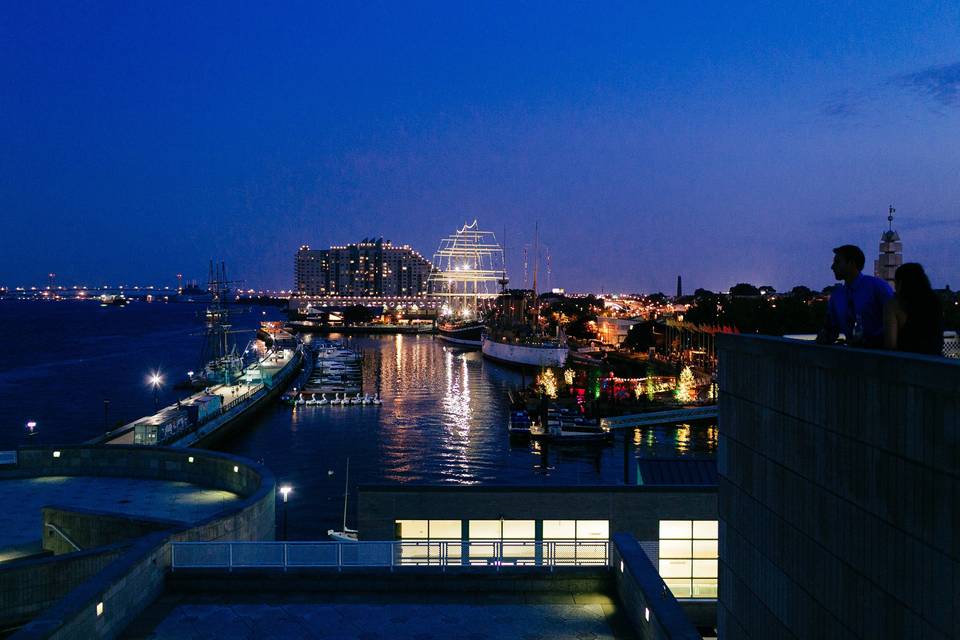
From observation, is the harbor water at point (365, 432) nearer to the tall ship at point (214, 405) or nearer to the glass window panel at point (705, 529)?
the tall ship at point (214, 405)

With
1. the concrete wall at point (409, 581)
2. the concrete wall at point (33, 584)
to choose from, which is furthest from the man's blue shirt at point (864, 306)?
the concrete wall at point (33, 584)

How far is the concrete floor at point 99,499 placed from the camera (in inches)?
586

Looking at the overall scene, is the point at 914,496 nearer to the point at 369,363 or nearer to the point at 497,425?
the point at 497,425

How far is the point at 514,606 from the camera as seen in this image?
9.23 meters

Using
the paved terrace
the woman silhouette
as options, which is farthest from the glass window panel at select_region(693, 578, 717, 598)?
the woman silhouette

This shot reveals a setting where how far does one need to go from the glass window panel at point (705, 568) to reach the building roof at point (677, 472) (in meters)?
1.97

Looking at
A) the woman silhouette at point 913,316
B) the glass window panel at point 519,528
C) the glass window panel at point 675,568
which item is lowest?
the glass window panel at point 675,568

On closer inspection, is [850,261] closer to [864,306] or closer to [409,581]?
[864,306]

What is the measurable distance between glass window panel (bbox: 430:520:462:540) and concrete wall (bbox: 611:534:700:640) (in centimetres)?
768

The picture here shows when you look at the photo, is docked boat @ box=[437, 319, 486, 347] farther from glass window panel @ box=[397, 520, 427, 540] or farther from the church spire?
the church spire

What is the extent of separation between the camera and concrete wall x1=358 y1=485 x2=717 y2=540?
16.6 metres

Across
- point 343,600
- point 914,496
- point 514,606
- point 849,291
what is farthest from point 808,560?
point 343,600

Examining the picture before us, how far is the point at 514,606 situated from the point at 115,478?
12.1 meters

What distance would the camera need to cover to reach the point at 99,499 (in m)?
16.4
